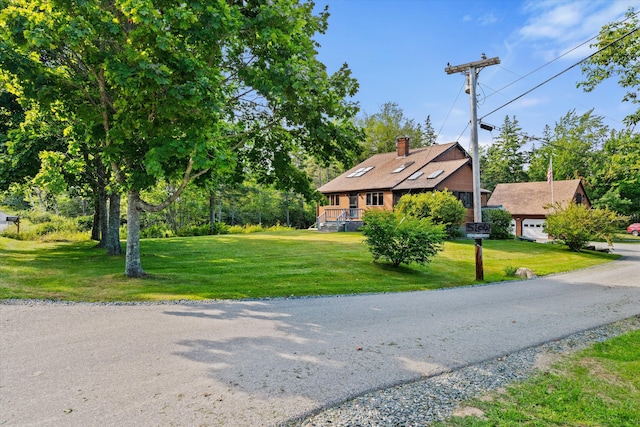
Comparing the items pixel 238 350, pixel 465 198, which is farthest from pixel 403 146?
pixel 238 350

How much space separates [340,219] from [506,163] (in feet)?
132

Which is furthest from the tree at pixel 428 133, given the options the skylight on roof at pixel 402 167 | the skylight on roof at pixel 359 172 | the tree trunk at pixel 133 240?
the tree trunk at pixel 133 240

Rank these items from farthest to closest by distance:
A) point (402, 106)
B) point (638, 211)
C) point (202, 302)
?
point (402, 106)
point (638, 211)
point (202, 302)

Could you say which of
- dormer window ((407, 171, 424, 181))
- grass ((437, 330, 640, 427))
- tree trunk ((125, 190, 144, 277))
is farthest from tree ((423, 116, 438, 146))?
grass ((437, 330, 640, 427))

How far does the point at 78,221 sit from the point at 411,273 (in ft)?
96.0

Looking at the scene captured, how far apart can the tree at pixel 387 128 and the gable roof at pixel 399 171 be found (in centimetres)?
1549

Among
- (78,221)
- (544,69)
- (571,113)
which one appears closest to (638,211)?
(571,113)

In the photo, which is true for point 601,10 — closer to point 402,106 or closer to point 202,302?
point 202,302

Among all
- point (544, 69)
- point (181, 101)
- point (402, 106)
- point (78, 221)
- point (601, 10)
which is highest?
point (402, 106)

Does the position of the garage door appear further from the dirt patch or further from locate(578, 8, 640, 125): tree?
the dirt patch

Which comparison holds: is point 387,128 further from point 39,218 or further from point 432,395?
point 432,395

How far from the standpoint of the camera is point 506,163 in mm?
57812

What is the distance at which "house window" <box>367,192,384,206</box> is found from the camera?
2931cm

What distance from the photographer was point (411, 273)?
44.6ft
